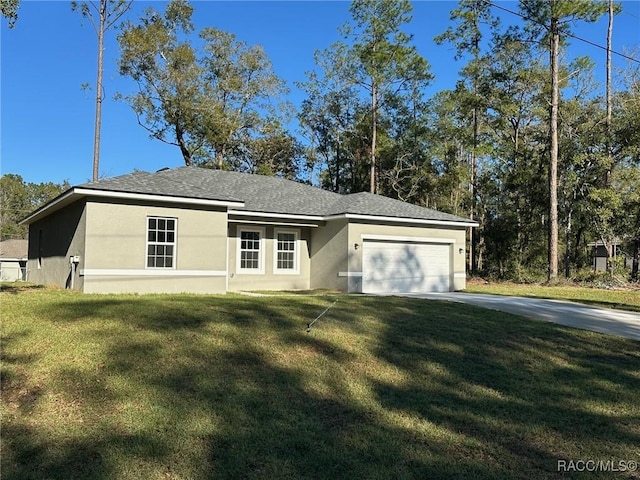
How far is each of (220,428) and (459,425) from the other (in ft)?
8.27

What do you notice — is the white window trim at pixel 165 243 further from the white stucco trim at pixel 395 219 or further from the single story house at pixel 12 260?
the single story house at pixel 12 260

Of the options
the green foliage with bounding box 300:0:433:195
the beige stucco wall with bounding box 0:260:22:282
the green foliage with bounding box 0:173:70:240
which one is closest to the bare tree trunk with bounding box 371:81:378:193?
the green foliage with bounding box 300:0:433:195

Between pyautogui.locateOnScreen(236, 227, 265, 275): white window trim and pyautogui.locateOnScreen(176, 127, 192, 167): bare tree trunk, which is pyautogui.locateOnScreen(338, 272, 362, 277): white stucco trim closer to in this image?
pyautogui.locateOnScreen(236, 227, 265, 275): white window trim

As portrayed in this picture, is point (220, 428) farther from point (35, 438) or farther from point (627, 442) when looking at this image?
point (627, 442)

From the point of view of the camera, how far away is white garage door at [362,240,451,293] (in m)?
17.5

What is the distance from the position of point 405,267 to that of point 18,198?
68977mm

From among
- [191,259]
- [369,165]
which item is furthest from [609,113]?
[191,259]

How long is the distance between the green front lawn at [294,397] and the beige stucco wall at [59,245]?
5.03 metres

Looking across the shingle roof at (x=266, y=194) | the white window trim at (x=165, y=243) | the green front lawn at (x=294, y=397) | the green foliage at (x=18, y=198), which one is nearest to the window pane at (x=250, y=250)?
the shingle roof at (x=266, y=194)

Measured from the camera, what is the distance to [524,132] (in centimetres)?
3228

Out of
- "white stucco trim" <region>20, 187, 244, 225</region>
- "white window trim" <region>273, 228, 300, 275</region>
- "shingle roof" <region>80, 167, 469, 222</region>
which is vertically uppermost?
"shingle roof" <region>80, 167, 469, 222</region>

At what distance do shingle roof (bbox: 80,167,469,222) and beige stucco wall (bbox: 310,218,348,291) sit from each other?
0.62 metres

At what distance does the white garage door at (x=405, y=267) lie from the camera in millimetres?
17484

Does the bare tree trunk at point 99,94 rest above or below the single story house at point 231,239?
above
